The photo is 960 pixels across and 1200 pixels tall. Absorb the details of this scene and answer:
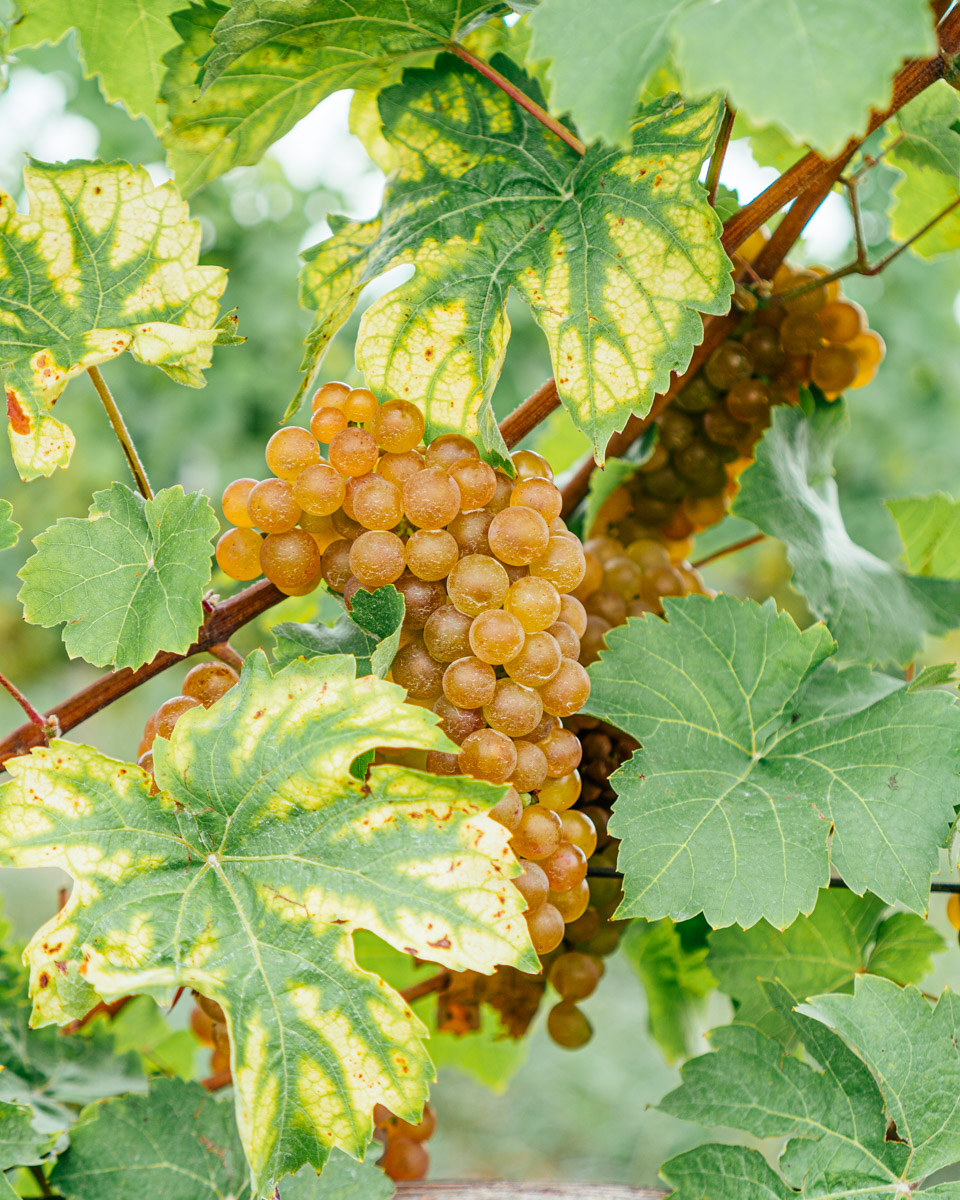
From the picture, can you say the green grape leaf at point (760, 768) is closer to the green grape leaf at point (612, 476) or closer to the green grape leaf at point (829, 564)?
the green grape leaf at point (829, 564)

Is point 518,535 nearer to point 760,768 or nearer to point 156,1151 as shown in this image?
point 760,768

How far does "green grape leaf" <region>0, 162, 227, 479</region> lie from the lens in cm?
47

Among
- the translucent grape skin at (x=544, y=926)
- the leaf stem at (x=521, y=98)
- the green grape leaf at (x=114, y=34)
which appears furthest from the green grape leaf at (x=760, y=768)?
the green grape leaf at (x=114, y=34)

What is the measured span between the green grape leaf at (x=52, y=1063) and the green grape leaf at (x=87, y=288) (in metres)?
0.33

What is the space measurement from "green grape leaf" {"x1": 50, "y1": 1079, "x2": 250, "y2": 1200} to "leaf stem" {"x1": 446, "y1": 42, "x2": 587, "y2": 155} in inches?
22.5

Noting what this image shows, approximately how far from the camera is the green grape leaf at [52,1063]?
56 cm

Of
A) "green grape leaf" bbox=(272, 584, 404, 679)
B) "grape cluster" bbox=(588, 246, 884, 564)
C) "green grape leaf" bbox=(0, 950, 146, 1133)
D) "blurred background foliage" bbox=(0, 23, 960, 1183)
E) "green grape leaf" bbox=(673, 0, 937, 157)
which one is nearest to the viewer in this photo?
"green grape leaf" bbox=(673, 0, 937, 157)

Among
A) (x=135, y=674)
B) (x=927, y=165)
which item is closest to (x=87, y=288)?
(x=135, y=674)

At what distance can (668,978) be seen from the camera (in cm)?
73

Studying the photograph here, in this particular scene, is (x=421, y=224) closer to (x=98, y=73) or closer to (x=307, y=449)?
(x=307, y=449)

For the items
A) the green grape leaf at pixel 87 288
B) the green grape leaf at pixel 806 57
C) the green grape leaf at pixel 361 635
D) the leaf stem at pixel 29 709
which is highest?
the green grape leaf at pixel 806 57

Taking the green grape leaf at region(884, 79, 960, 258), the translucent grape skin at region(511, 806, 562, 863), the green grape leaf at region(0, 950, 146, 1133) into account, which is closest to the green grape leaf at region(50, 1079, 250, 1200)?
the green grape leaf at region(0, 950, 146, 1133)

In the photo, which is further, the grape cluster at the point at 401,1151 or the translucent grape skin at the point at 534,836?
the grape cluster at the point at 401,1151

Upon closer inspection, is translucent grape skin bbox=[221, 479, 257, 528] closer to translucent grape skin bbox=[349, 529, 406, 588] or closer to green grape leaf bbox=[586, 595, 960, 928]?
translucent grape skin bbox=[349, 529, 406, 588]
